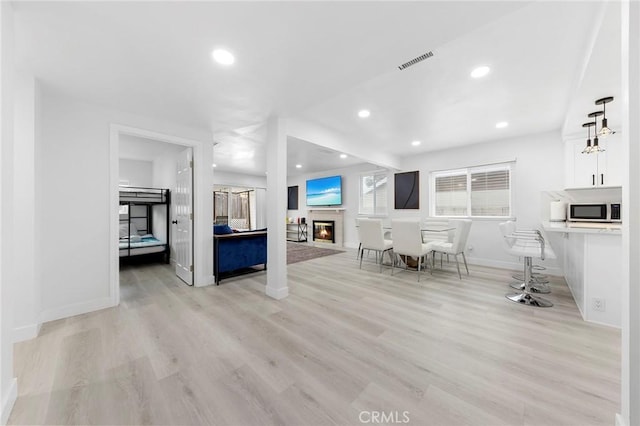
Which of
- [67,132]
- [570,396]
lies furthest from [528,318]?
[67,132]

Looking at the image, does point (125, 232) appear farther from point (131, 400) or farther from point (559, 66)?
point (559, 66)

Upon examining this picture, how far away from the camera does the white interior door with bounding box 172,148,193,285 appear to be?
347 centimetres

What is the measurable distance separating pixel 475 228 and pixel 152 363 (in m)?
5.39

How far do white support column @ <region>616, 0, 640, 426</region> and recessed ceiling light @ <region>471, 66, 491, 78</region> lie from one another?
4.06 ft

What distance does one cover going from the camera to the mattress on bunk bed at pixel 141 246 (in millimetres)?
4285

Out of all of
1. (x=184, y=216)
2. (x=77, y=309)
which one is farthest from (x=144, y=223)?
(x=77, y=309)

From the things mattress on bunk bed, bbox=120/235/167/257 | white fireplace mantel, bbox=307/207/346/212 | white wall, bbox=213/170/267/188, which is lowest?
mattress on bunk bed, bbox=120/235/167/257

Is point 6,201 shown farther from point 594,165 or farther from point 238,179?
point 238,179

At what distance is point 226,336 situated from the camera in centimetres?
205

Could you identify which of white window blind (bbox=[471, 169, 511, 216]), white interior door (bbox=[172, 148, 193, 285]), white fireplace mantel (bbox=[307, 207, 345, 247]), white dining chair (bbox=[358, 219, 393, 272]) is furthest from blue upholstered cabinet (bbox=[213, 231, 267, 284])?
white window blind (bbox=[471, 169, 511, 216])

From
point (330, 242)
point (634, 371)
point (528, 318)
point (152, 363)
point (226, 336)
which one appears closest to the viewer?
point (634, 371)

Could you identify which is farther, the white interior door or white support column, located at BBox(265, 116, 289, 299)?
the white interior door

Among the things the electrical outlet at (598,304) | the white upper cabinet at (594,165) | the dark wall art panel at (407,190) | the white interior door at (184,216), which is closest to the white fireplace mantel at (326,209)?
→ the dark wall art panel at (407,190)

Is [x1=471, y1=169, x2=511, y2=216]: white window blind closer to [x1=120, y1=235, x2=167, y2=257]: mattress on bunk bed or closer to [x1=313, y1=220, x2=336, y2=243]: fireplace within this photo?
[x1=313, y1=220, x2=336, y2=243]: fireplace
